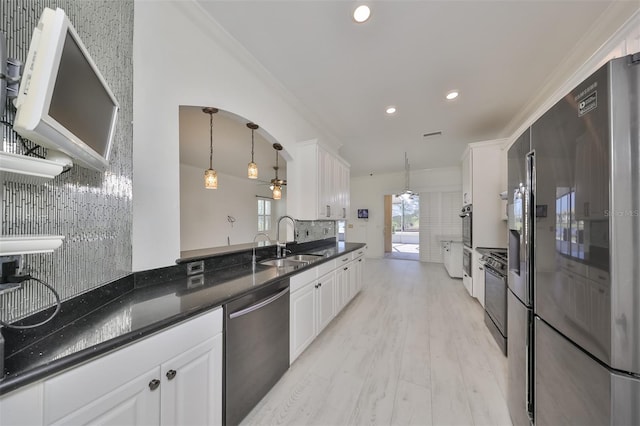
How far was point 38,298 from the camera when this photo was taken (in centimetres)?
84

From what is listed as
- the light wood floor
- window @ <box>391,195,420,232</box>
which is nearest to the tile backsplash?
the light wood floor

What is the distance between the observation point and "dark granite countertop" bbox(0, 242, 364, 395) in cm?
68

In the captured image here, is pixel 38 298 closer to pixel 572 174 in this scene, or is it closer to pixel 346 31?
pixel 572 174

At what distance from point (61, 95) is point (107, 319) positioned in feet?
3.07

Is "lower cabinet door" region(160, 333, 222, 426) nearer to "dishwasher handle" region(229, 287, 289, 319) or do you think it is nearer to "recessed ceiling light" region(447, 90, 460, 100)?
"dishwasher handle" region(229, 287, 289, 319)

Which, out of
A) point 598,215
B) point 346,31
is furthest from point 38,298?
point 346,31

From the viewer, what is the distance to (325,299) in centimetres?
249

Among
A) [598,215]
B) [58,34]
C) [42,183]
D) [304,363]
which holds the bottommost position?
[304,363]

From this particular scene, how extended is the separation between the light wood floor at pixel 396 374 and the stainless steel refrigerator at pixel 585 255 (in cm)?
54

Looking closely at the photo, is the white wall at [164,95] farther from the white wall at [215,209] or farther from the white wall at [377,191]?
the white wall at [377,191]

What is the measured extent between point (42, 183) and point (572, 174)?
217 cm

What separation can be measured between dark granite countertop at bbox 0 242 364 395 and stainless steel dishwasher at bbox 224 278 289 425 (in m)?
0.12

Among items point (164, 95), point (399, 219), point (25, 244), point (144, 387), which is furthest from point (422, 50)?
point (399, 219)

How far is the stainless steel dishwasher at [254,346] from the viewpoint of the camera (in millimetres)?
1308
